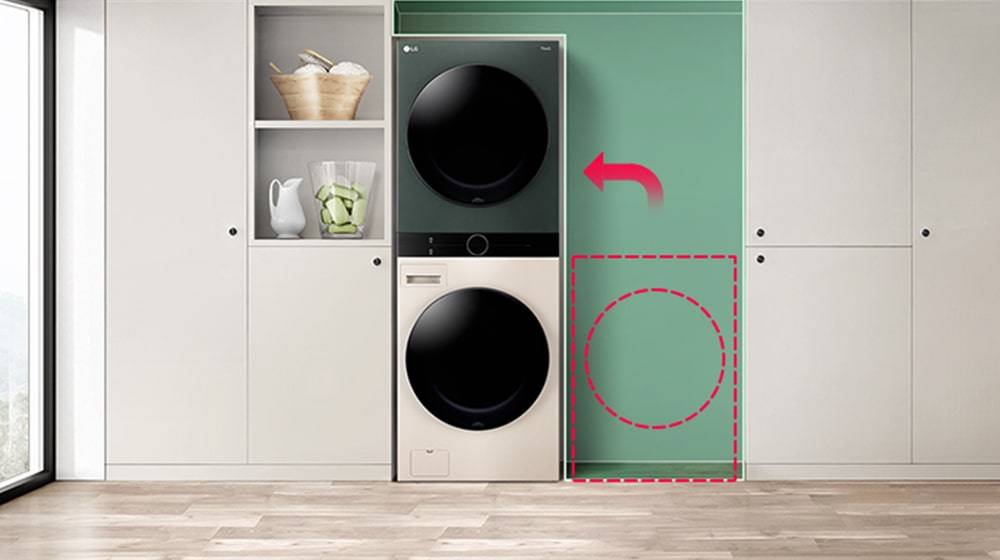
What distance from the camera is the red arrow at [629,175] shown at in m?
3.24

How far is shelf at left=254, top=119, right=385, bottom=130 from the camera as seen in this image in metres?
2.96

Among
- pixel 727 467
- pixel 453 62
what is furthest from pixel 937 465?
pixel 453 62

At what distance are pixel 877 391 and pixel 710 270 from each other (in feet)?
2.44

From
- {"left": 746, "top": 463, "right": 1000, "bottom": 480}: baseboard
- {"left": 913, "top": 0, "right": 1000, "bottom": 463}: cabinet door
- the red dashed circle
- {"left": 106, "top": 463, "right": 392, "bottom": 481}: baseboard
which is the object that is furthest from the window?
{"left": 913, "top": 0, "right": 1000, "bottom": 463}: cabinet door

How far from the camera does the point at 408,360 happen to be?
2.96 metres

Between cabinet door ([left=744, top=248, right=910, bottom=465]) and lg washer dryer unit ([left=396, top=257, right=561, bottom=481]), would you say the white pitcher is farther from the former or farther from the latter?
cabinet door ([left=744, top=248, right=910, bottom=465])

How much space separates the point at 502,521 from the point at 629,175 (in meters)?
1.43

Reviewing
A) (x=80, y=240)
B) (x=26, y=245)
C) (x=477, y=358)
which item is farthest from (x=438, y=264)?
(x=26, y=245)

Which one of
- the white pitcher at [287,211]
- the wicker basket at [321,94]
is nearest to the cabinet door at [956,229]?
the wicker basket at [321,94]

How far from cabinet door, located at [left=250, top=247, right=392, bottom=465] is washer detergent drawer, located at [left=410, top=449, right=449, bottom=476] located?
0.12 metres

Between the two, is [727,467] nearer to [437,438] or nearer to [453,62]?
[437,438]

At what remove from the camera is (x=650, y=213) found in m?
3.25

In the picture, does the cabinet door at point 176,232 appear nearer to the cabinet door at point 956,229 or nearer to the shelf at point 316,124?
the shelf at point 316,124

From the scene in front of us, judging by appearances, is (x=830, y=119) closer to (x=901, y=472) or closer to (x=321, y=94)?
(x=901, y=472)
